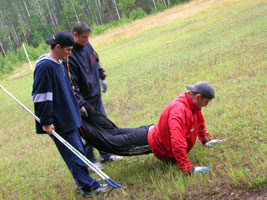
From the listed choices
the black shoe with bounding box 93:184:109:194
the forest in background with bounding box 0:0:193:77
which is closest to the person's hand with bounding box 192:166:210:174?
the black shoe with bounding box 93:184:109:194

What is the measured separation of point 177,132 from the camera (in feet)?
12.5

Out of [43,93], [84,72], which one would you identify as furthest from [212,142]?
[43,93]

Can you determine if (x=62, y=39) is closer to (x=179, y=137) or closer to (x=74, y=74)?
(x=74, y=74)

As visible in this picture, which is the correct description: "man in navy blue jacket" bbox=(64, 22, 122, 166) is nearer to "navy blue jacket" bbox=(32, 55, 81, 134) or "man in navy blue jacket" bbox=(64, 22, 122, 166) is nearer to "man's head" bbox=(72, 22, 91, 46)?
"man's head" bbox=(72, 22, 91, 46)

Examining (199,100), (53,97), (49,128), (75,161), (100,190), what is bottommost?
(100,190)

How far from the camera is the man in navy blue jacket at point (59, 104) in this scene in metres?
3.78

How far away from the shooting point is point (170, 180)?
157 inches

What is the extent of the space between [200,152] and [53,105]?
240 centimetres

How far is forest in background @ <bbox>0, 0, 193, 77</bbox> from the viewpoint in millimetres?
61438

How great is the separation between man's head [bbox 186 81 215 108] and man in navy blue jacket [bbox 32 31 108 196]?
1.71 m

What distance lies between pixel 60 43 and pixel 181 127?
6.48ft

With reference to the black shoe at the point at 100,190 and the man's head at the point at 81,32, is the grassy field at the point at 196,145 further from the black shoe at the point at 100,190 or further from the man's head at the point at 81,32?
the man's head at the point at 81,32

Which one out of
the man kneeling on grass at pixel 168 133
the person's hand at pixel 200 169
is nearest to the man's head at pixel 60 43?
the man kneeling on grass at pixel 168 133

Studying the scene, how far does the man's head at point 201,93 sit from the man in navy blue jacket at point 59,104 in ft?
5.62
